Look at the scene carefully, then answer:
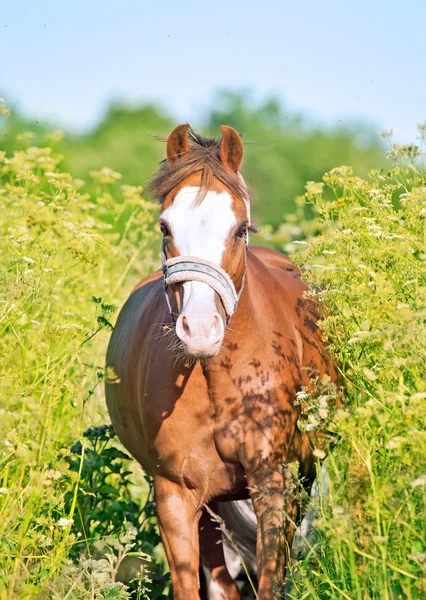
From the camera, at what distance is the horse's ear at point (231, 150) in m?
4.59

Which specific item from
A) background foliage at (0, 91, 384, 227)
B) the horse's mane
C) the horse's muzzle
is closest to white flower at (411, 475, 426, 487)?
the horse's muzzle

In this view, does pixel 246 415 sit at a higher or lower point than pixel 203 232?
lower

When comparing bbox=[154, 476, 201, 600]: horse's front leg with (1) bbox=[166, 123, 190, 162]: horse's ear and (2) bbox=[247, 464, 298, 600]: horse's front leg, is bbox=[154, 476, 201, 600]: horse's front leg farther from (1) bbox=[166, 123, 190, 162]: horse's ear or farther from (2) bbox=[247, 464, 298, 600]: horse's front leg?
(1) bbox=[166, 123, 190, 162]: horse's ear

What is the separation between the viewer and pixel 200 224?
425cm

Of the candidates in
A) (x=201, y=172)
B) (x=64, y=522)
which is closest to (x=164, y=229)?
(x=201, y=172)

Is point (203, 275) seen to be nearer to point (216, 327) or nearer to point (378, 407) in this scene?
point (216, 327)

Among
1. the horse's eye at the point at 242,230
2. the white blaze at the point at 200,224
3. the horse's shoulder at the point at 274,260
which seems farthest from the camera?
the horse's shoulder at the point at 274,260

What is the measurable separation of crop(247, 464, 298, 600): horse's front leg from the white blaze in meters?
1.02

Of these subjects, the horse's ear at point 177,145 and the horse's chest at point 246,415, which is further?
the horse's ear at point 177,145

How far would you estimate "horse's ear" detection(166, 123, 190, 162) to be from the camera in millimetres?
4617

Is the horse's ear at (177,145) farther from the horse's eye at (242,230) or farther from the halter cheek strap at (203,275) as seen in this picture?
the halter cheek strap at (203,275)

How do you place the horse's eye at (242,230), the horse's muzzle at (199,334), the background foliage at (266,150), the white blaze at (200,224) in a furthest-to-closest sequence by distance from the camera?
the background foliage at (266,150) < the horse's eye at (242,230) < the white blaze at (200,224) < the horse's muzzle at (199,334)

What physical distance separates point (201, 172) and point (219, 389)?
1078 millimetres

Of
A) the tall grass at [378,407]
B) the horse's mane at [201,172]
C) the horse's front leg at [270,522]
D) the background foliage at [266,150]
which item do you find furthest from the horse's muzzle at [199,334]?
the background foliage at [266,150]
